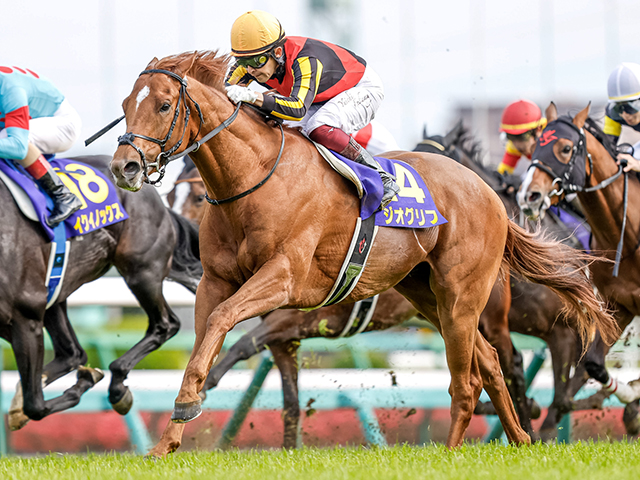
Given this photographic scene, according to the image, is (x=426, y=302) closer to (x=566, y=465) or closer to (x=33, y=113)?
(x=566, y=465)

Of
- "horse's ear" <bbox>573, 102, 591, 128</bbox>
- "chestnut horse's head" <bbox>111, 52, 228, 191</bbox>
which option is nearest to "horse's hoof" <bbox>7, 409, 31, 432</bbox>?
"chestnut horse's head" <bbox>111, 52, 228, 191</bbox>

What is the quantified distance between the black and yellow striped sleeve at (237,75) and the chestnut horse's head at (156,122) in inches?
16.3

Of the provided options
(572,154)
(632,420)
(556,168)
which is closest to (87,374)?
(556,168)

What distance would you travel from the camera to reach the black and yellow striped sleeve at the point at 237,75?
3834 mm

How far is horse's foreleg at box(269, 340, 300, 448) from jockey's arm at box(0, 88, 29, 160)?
2.00 meters

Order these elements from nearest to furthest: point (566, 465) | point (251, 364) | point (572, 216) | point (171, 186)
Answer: point (566, 465)
point (572, 216)
point (171, 186)
point (251, 364)

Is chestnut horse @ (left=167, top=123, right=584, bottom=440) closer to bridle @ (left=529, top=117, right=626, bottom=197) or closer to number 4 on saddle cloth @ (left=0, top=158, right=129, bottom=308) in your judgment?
bridle @ (left=529, top=117, right=626, bottom=197)

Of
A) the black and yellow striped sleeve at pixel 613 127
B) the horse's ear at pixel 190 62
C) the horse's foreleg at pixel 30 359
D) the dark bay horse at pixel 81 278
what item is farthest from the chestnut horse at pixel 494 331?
the horse's ear at pixel 190 62

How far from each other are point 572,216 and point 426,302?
2.20m

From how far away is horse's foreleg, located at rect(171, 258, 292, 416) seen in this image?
3.07 meters

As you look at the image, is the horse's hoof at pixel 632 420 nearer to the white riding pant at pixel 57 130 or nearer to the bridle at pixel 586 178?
the bridle at pixel 586 178

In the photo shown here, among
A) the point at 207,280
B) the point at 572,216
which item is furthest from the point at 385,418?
the point at 207,280

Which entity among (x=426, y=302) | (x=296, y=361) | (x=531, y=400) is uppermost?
(x=426, y=302)

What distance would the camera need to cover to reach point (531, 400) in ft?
18.7
